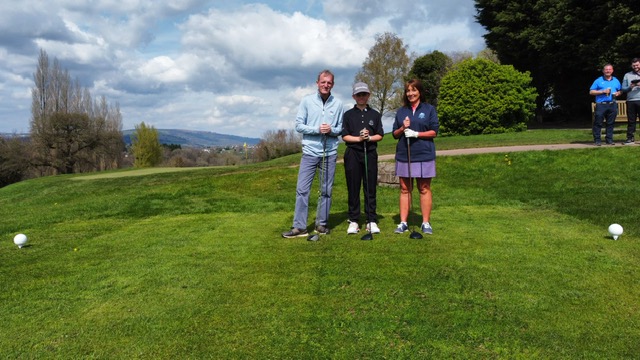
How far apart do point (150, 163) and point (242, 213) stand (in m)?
56.0

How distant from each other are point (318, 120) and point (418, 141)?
1.37 meters

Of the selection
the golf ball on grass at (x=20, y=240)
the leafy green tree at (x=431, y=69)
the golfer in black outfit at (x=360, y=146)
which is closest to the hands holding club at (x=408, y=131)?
the golfer in black outfit at (x=360, y=146)

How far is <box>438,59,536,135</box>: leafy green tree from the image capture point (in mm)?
22734

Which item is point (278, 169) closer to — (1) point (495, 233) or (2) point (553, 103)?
(1) point (495, 233)

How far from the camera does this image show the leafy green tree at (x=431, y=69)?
138 feet

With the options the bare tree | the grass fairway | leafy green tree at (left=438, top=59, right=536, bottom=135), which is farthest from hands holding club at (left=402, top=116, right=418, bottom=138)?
the bare tree

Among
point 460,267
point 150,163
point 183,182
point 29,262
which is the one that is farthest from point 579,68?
point 150,163

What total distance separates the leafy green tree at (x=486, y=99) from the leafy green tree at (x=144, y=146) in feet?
152

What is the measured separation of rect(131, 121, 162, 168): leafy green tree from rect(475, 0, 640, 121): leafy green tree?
44.8m

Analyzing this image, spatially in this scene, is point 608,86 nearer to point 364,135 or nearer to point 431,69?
point 364,135

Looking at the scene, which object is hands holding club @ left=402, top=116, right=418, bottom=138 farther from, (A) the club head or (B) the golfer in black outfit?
(A) the club head

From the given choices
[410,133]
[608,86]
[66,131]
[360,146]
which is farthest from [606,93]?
[66,131]

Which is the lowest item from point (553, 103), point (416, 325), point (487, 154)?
point (416, 325)

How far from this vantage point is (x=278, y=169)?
1268 cm
